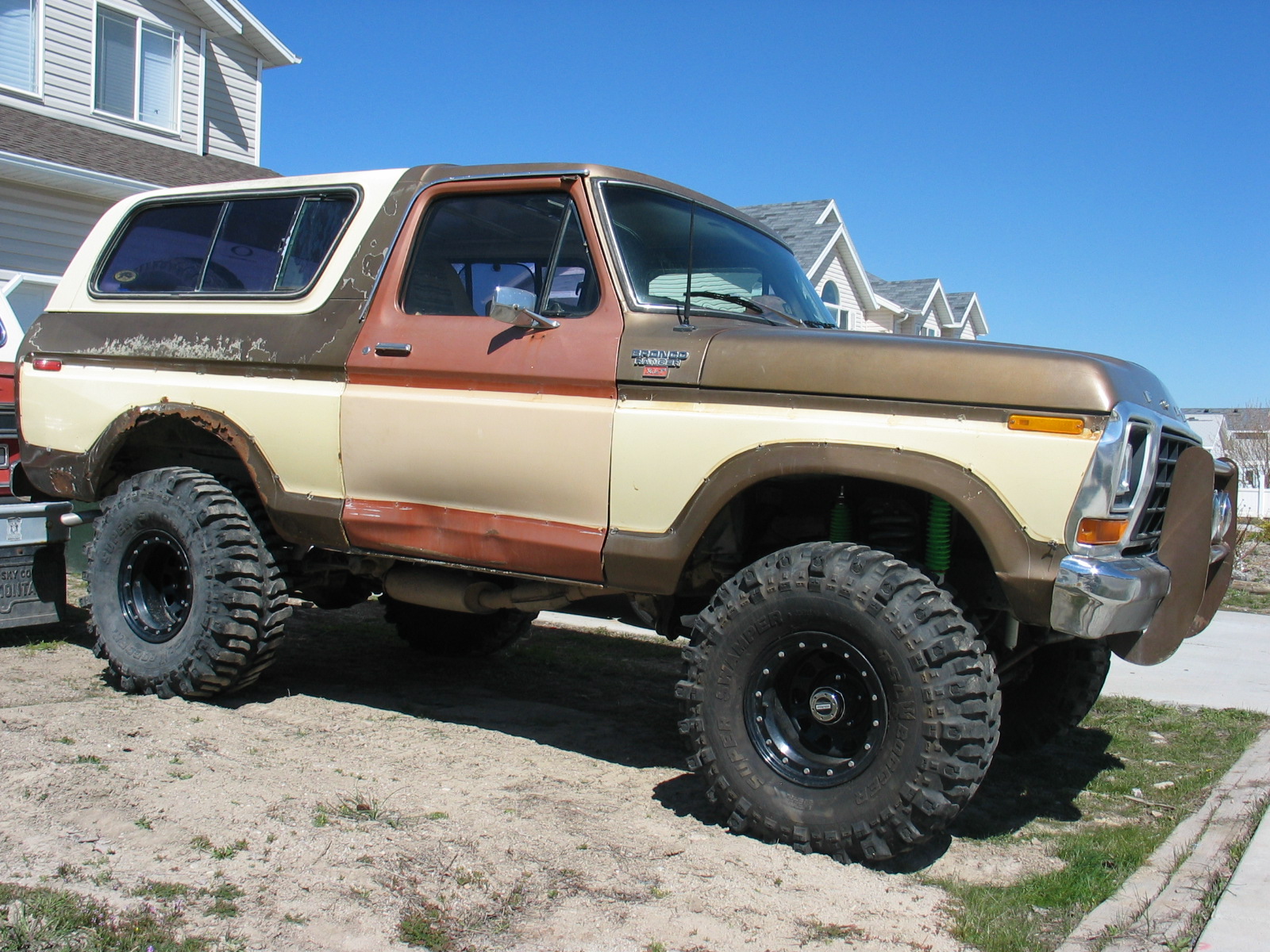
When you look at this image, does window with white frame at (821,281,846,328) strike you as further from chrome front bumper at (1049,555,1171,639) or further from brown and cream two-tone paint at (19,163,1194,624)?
chrome front bumper at (1049,555,1171,639)

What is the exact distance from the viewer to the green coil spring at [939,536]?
3.70m

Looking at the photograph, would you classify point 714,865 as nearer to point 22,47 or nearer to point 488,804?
point 488,804

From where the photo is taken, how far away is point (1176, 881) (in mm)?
3514

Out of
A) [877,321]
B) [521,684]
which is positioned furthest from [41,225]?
[877,321]

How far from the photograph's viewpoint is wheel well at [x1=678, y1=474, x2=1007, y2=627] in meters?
3.90

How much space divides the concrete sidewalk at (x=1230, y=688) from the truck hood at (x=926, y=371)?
150 cm

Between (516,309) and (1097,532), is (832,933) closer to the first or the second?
(1097,532)

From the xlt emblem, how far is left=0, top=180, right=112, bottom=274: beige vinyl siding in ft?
34.1

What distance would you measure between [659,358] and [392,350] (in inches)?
47.8

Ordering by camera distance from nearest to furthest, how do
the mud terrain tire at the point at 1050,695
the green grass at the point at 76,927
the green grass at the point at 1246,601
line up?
the green grass at the point at 76,927 → the mud terrain tire at the point at 1050,695 → the green grass at the point at 1246,601

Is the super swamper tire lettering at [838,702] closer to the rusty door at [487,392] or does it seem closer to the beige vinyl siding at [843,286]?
the rusty door at [487,392]

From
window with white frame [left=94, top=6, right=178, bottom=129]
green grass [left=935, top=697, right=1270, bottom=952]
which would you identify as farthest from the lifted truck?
window with white frame [left=94, top=6, right=178, bottom=129]

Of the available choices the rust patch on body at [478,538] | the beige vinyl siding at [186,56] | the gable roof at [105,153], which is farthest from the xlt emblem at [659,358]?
the beige vinyl siding at [186,56]

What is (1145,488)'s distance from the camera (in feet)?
11.5
